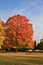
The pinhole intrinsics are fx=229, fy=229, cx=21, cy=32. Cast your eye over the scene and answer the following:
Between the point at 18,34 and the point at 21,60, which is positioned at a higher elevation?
the point at 18,34

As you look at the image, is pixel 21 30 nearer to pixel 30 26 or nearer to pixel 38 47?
pixel 30 26

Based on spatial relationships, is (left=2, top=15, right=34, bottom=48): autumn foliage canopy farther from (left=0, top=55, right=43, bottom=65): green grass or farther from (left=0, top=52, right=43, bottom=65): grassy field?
(left=0, top=55, right=43, bottom=65): green grass

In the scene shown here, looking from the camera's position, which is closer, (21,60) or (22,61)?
(22,61)

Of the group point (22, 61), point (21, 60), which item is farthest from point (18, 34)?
point (22, 61)

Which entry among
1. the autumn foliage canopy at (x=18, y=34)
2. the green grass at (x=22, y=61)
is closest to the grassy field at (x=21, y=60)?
the green grass at (x=22, y=61)

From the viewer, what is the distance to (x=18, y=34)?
2862 inches

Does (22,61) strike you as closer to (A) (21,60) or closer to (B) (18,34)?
(A) (21,60)

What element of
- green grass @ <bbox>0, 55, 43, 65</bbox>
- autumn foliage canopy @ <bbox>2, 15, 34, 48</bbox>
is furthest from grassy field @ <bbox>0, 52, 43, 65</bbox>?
autumn foliage canopy @ <bbox>2, 15, 34, 48</bbox>

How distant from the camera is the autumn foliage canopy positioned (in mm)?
71750

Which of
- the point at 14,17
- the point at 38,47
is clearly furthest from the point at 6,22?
the point at 38,47

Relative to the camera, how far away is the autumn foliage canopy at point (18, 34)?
7175cm

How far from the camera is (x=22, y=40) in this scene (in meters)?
71.7

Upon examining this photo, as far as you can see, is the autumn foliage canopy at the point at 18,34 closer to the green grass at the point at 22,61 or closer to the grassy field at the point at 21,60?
the grassy field at the point at 21,60

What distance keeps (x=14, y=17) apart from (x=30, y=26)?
6148mm
